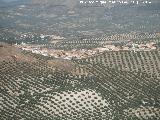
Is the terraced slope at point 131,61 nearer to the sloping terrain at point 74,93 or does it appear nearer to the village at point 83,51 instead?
the sloping terrain at point 74,93

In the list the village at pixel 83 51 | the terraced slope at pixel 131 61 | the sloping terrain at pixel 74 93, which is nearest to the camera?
the sloping terrain at pixel 74 93

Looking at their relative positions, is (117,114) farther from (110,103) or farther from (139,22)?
(139,22)

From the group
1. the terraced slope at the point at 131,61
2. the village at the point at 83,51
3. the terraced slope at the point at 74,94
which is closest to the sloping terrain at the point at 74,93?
the terraced slope at the point at 74,94

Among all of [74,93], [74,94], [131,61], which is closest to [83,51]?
[131,61]

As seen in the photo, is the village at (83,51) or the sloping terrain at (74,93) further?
the village at (83,51)

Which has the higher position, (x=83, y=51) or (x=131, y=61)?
(x=131, y=61)

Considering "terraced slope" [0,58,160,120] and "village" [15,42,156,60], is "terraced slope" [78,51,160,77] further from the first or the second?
"village" [15,42,156,60]

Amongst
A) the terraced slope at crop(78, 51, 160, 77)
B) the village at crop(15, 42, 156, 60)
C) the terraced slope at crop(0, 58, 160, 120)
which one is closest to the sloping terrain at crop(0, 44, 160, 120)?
the terraced slope at crop(0, 58, 160, 120)

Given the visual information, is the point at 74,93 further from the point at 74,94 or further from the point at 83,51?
the point at 83,51

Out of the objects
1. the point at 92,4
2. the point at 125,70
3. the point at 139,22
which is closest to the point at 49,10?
the point at 92,4

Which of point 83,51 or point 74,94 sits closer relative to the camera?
point 74,94

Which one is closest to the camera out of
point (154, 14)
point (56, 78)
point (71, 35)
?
point (56, 78)
